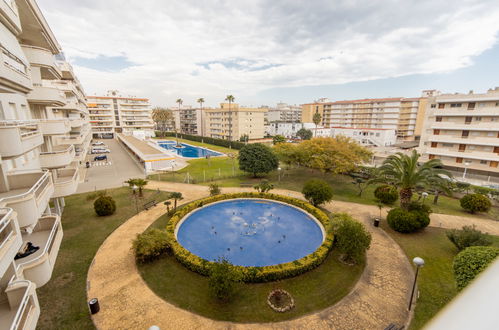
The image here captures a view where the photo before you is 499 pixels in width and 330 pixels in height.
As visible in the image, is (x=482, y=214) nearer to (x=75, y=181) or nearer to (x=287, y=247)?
(x=287, y=247)

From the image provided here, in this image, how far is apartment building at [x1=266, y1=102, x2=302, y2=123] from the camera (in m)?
149

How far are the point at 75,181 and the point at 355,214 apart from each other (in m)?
25.5

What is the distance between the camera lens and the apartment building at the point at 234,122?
85500 millimetres

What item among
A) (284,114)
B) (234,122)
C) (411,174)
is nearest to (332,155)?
(411,174)

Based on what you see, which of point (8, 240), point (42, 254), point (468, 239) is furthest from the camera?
point (468, 239)

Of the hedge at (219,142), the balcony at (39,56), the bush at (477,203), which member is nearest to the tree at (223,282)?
the balcony at (39,56)

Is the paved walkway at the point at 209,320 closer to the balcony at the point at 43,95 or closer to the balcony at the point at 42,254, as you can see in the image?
the balcony at the point at 42,254

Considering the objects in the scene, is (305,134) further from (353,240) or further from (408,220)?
(353,240)

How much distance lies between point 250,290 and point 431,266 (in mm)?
12534

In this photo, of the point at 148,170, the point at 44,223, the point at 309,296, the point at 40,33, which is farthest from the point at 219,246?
the point at 148,170

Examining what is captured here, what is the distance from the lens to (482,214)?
84.0 ft

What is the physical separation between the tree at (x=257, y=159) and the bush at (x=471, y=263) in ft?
84.6

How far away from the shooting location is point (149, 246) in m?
16.8

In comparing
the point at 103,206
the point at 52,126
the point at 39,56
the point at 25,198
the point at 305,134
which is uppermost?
the point at 39,56
